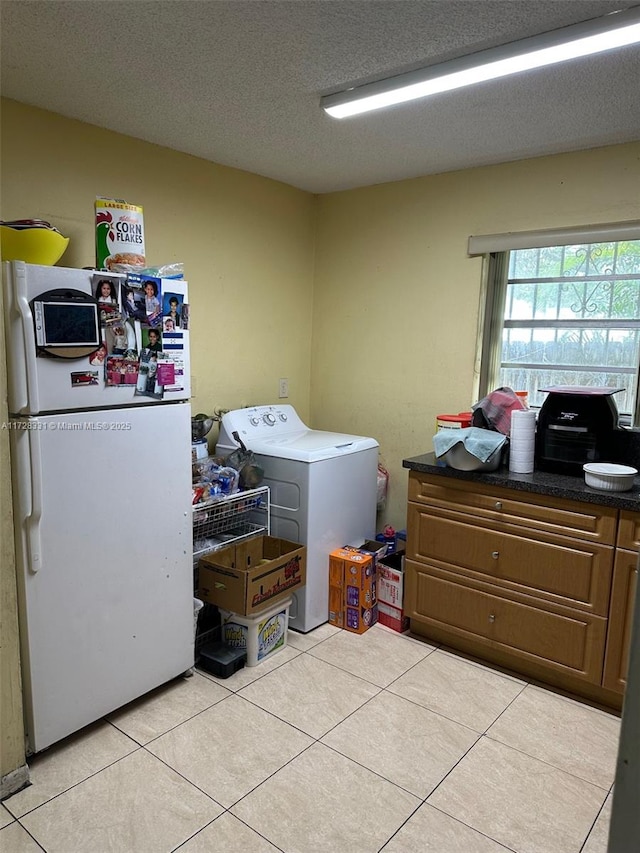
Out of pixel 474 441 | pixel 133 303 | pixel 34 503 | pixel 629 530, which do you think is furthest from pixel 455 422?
pixel 34 503

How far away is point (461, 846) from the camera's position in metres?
1.70

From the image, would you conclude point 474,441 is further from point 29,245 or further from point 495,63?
point 29,245

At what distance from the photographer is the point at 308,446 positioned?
3045 millimetres

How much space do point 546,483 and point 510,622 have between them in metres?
0.65

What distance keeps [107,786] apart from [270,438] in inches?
72.2

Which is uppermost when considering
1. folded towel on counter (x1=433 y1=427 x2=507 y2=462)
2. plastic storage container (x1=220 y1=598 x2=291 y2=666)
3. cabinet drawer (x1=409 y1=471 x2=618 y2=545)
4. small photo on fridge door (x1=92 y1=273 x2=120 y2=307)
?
small photo on fridge door (x1=92 y1=273 x2=120 y2=307)

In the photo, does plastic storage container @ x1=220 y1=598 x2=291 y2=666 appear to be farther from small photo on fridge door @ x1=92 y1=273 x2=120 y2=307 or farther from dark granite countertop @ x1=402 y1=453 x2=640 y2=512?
small photo on fridge door @ x1=92 y1=273 x2=120 y2=307

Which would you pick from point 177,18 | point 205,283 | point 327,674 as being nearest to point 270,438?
point 205,283

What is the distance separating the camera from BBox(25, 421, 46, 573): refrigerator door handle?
6.11ft

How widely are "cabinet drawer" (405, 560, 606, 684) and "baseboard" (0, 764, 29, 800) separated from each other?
5.80ft

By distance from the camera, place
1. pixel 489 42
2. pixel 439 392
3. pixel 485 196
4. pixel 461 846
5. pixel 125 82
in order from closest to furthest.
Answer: pixel 461 846 → pixel 489 42 → pixel 125 82 → pixel 485 196 → pixel 439 392

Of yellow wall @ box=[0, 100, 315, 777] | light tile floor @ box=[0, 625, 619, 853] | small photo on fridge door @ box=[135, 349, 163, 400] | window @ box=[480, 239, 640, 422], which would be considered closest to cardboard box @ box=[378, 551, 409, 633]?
light tile floor @ box=[0, 625, 619, 853]

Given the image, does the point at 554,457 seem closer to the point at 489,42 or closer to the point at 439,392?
the point at 439,392

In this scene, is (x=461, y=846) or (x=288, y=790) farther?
(x=288, y=790)
